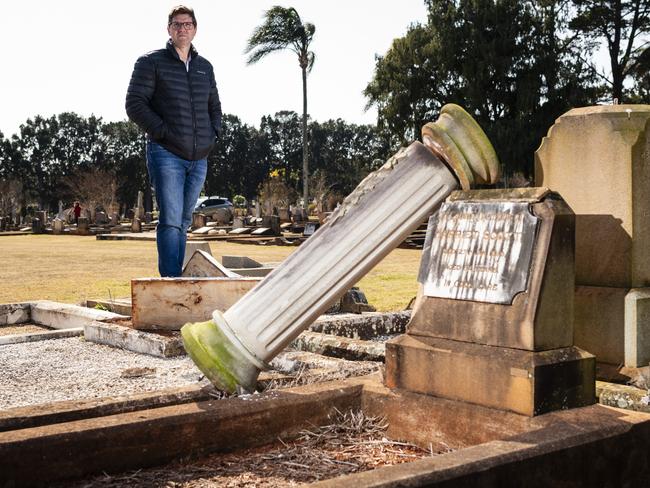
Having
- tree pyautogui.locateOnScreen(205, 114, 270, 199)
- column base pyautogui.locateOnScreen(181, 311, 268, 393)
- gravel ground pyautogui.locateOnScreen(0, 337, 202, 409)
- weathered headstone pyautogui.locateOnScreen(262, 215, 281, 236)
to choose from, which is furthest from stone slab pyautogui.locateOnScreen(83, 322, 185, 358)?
tree pyautogui.locateOnScreen(205, 114, 270, 199)

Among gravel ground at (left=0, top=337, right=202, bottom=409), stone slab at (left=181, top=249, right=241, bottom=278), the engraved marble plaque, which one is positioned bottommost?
gravel ground at (left=0, top=337, right=202, bottom=409)

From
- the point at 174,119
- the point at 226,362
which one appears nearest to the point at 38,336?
the point at 174,119

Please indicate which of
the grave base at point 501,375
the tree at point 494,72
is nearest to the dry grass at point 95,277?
the grave base at point 501,375

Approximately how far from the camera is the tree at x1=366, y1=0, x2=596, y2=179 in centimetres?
3014

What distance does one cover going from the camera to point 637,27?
31547 mm

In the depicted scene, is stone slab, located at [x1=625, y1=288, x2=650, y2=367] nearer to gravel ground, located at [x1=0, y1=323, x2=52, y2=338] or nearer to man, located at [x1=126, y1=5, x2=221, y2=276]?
man, located at [x1=126, y1=5, x2=221, y2=276]

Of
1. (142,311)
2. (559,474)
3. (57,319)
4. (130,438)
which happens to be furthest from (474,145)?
(57,319)

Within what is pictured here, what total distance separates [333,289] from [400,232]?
357 millimetres

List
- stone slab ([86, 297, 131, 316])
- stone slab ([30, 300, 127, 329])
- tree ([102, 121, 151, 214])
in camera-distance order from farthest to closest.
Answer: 1. tree ([102, 121, 151, 214])
2. stone slab ([86, 297, 131, 316])
3. stone slab ([30, 300, 127, 329])

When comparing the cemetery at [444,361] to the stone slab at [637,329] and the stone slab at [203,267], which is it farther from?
the stone slab at [203,267]

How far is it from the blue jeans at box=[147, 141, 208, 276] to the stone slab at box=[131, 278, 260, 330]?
508mm

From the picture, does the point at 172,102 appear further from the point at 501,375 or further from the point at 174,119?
the point at 501,375

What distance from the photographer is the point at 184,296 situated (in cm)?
564

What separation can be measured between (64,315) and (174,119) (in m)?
2.35
